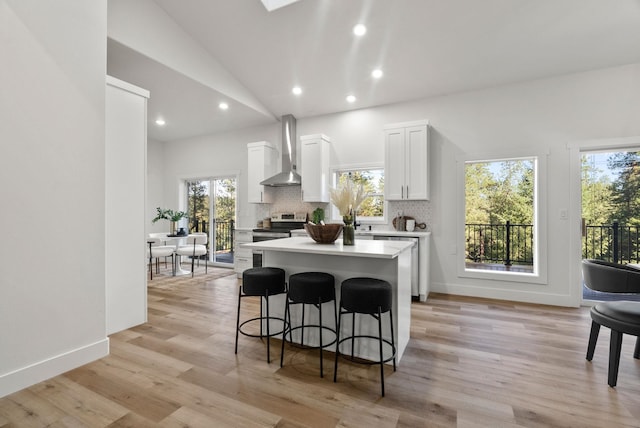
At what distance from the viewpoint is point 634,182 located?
405cm

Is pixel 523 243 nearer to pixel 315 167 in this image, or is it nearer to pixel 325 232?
pixel 315 167

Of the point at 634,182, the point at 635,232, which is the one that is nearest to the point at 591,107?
the point at 634,182

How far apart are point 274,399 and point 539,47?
448 centimetres

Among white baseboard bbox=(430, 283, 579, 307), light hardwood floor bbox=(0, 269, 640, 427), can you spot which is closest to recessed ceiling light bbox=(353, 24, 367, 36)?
light hardwood floor bbox=(0, 269, 640, 427)

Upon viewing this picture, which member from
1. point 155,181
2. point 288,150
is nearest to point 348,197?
point 288,150

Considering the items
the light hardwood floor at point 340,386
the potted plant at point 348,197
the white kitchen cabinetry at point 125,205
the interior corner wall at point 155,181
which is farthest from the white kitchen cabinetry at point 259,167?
the potted plant at point 348,197

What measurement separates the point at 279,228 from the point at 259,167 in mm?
1215

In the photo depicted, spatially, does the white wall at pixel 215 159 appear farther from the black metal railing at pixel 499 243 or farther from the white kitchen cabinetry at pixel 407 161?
the black metal railing at pixel 499 243

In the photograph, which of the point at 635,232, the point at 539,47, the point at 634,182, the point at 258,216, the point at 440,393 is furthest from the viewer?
the point at 258,216

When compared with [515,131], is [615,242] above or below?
below

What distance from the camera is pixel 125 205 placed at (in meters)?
2.97

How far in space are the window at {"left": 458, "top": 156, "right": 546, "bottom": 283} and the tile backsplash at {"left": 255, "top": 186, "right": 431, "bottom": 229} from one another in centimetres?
56

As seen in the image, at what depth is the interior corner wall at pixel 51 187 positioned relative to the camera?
1.94m

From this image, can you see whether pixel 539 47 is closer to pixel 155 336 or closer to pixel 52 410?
pixel 155 336
